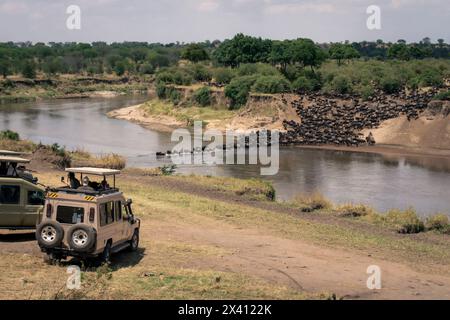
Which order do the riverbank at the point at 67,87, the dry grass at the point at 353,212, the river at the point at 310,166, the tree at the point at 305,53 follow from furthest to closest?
the riverbank at the point at 67,87
the tree at the point at 305,53
the river at the point at 310,166
the dry grass at the point at 353,212

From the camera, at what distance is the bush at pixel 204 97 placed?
83875 millimetres

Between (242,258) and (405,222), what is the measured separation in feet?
30.6

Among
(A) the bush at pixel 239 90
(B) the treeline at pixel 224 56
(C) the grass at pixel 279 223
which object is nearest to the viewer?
(C) the grass at pixel 279 223

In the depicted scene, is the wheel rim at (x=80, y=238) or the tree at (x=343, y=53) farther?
the tree at (x=343, y=53)

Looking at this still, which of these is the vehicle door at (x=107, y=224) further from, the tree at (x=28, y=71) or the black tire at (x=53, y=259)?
the tree at (x=28, y=71)

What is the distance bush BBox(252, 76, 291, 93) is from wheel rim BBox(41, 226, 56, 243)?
64514mm

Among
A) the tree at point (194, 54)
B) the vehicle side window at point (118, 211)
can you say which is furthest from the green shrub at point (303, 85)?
the vehicle side window at point (118, 211)

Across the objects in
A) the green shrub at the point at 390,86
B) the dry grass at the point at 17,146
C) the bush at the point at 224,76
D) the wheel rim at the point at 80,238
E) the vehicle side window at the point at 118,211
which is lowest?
the wheel rim at the point at 80,238

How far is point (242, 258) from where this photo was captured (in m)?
17.6

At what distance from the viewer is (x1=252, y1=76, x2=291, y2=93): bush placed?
77.7 metres

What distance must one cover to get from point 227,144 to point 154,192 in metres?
34.8

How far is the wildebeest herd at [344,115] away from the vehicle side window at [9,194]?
160 feet

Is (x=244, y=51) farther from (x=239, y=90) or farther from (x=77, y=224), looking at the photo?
(x=77, y=224)

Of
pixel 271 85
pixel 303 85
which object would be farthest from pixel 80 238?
pixel 303 85
